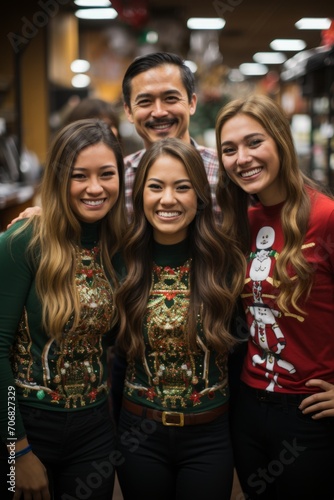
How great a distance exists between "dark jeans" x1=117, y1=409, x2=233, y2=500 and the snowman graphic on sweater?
274 millimetres

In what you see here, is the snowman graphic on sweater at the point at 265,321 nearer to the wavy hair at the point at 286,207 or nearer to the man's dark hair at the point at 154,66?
the wavy hair at the point at 286,207

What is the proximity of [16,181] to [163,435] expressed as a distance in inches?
173

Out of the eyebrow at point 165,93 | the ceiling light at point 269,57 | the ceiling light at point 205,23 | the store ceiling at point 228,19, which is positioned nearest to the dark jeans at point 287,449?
the eyebrow at point 165,93

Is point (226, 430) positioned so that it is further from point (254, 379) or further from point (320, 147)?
point (320, 147)

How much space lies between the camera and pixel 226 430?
74.0 inches

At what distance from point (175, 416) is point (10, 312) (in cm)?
63

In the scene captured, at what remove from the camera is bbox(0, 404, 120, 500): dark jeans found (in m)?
1.72

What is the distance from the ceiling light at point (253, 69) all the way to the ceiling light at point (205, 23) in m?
5.65

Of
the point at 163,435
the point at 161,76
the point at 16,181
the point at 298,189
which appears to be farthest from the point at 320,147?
the point at 163,435

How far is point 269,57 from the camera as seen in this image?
11.6m

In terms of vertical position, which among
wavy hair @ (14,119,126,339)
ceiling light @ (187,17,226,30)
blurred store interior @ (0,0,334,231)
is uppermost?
ceiling light @ (187,17,226,30)

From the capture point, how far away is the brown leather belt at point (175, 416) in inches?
70.6

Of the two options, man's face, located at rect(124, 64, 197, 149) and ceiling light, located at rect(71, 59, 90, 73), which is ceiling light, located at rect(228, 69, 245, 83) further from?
man's face, located at rect(124, 64, 197, 149)

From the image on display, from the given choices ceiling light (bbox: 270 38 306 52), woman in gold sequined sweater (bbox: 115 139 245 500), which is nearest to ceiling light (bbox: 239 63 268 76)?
ceiling light (bbox: 270 38 306 52)
